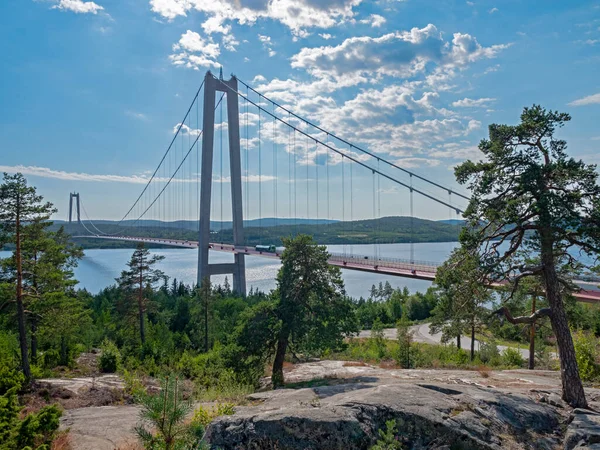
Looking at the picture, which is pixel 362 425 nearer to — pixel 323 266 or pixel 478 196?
pixel 478 196

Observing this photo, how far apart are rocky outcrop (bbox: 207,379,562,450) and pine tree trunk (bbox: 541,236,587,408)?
1.92 ft

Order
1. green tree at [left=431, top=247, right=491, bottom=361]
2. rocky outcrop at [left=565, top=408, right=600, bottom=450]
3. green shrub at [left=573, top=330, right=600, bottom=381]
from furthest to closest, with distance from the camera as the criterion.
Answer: green shrub at [left=573, top=330, right=600, bottom=381], green tree at [left=431, top=247, right=491, bottom=361], rocky outcrop at [left=565, top=408, right=600, bottom=450]

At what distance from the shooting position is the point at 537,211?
650 cm

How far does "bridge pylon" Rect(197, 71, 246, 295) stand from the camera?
120 ft

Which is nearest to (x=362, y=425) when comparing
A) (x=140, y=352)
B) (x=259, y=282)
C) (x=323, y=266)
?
(x=323, y=266)

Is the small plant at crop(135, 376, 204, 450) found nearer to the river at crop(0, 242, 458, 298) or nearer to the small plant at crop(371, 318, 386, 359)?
the small plant at crop(371, 318, 386, 359)

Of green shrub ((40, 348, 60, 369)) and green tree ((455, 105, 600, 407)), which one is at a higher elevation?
green tree ((455, 105, 600, 407))

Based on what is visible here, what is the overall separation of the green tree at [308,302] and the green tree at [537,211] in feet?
15.4

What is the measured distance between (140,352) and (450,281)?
15.1 meters

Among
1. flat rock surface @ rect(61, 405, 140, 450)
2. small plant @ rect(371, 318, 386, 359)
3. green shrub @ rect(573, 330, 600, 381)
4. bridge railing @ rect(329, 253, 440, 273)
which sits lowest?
small plant @ rect(371, 318, 386, 359)

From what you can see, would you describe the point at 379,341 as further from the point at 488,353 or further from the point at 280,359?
the point at 280,359

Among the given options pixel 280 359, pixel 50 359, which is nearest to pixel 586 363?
pixel 280 359

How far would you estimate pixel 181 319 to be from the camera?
2591 centimetres

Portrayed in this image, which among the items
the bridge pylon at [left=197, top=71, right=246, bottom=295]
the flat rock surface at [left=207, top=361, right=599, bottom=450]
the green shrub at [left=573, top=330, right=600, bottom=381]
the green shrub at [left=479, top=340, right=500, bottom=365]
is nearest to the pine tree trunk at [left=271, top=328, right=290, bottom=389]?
the flat rock surface at [left=207, top=361, right=599, bottom=450]
